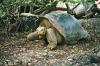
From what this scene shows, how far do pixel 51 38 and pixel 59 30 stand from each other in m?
0.22

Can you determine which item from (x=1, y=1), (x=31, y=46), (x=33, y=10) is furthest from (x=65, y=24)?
(x=1, y=1)

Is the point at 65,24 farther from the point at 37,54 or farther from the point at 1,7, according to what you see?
the point at 1,7

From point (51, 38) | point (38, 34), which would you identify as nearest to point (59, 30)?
point (51, 38)

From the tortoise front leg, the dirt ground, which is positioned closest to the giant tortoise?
the tortoise front leg

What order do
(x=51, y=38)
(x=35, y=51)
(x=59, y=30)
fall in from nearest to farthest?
(x=35, y=51), (x=51, y=38), (x=59, y=30)

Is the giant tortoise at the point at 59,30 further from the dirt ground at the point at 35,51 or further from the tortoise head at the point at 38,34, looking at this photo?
the dirt ground at the point at 35,51

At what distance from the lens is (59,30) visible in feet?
16.7

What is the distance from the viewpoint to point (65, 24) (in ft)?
17.0

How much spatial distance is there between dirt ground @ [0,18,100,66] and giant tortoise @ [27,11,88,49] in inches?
4.1

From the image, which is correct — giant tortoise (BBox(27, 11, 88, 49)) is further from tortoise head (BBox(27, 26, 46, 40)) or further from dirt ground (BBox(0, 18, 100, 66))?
dirt ground (BBox(0, 18, 100, 66))

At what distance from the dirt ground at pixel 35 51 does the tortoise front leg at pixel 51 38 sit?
3.6 inches

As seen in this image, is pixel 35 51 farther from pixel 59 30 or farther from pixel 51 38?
pixel 59 30

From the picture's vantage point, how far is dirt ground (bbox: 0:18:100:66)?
14.0ft

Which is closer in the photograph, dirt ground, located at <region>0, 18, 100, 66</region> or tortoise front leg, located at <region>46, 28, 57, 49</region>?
dirt ground, located at <region>0, 18, 100, 66</region>
